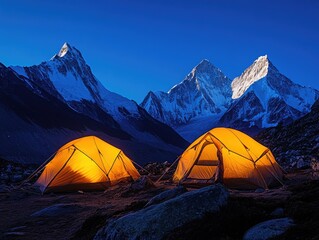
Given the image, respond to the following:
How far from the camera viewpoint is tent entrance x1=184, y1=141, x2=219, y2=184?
17.2 meters

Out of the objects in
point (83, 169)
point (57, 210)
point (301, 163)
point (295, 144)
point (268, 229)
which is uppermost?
point (83, 169)

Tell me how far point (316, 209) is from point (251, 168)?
30.5 feet

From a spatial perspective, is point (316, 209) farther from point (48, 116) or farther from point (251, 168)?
point (48, 116)

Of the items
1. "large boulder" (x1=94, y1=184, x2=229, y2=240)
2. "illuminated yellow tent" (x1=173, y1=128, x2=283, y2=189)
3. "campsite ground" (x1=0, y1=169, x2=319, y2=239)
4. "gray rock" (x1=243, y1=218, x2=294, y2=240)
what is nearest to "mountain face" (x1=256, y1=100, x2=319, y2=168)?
"campsite ground" (x1=0, y1=169, x2=319, y2=239)

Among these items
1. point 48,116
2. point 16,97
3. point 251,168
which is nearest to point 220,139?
point 251,168

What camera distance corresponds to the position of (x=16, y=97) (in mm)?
135000

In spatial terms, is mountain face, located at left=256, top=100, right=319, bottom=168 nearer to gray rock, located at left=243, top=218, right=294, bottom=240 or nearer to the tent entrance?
the tent entrance

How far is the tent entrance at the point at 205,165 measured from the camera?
17203 mm

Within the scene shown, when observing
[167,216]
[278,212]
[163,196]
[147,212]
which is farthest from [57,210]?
[278,212]

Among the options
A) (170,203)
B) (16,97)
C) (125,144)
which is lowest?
(170,203)

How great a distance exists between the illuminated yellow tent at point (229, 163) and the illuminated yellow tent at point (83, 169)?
359cm

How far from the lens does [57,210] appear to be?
12.9 metres

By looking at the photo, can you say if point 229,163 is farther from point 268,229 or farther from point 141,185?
point 268,229

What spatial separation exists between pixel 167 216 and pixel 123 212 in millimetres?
3354
